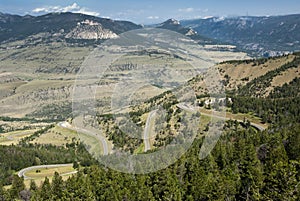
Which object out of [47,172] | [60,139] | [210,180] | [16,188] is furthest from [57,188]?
[60,139]

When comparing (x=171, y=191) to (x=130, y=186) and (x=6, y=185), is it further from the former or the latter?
(x=6, y=185)

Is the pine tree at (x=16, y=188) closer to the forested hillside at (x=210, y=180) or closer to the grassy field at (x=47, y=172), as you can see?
the forested hillside at (x=210, y=180)

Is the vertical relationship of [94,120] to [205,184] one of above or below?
below

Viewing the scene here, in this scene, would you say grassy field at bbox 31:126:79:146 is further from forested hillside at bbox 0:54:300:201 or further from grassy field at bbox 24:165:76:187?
forested hillside at bbox 0:54:300:201

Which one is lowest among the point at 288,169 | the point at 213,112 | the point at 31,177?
the point at 31,177

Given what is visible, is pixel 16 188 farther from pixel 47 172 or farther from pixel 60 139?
pixel 60 139

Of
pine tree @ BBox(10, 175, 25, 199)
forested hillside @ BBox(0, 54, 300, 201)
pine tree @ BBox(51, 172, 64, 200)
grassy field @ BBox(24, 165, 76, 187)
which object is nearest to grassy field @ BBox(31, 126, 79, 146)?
grassy field @ BBox(24, 165, 76, 187)

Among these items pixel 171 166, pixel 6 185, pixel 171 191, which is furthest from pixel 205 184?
pixel 6 185

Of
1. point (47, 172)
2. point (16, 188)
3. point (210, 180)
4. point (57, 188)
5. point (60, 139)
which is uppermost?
point (210, 180)

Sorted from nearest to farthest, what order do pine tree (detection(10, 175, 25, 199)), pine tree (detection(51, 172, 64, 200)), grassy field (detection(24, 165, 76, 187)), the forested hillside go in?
the forested hillside, pine tree (detection(51, 172, 64, 200)), pine tree (detection(10, 175, 25, 199)), grassy field (detection(24, 165, 76, 187))

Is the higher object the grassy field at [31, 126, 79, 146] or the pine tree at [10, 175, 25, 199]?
the pine tree at [10, 175, 25, 199]

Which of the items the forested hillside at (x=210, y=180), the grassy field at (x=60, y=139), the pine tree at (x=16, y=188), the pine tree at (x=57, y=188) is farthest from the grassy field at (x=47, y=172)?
the grassy field at (x=60, y=139)
